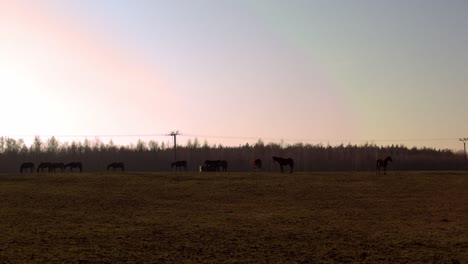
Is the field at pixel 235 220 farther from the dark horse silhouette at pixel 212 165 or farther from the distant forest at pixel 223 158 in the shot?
the distant forest at pixel 223 158

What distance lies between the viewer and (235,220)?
29.6 meters

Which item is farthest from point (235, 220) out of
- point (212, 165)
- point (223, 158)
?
point (223, 158)

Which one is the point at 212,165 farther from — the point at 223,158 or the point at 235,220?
the point at 223,158

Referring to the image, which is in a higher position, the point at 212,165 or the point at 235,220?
the point at 212,165

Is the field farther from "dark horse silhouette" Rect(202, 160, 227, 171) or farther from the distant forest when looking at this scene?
the distant forest

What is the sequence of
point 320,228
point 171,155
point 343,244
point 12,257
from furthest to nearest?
point 171,155 → point 320,228 → point 343,244 → point 12,257

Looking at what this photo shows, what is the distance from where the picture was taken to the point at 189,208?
3703 centimetres

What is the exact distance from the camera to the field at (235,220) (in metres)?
18.7

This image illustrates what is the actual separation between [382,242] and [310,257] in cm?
474

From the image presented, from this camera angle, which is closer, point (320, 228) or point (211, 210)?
point (320, 228)

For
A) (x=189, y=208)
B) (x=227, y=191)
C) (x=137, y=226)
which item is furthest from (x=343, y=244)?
(x=227, y=191)

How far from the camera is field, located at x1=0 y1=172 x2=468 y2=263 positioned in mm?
18719

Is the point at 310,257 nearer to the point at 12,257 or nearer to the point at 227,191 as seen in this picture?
the point at 12,257

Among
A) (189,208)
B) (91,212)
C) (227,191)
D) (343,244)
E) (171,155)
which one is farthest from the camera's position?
(171,155)
